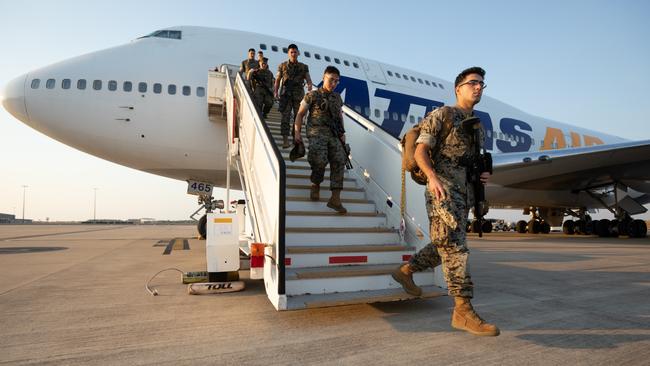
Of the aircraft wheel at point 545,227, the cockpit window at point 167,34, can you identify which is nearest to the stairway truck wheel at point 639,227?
the aircraft wheel at point 545,227

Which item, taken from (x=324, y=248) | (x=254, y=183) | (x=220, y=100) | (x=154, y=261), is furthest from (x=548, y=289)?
(x=220, y=100)

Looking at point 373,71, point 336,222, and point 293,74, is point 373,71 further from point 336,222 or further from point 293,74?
point 336,222

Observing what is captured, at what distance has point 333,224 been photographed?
4.29 meters

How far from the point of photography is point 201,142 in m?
8.85

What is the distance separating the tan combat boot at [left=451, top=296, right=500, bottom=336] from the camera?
2582mm

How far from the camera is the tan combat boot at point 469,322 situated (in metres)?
2.58

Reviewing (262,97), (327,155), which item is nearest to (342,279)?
(327,155)

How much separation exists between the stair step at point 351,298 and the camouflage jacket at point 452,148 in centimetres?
107

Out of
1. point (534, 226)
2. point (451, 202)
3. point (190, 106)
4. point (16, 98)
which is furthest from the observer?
point (534, 226)

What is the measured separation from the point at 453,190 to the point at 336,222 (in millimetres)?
1768

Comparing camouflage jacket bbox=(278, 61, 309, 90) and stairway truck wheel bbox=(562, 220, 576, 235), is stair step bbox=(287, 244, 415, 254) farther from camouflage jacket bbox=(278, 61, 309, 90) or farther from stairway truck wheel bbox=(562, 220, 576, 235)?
stairway truck wheel bbox=(562, 220, 576, 235)

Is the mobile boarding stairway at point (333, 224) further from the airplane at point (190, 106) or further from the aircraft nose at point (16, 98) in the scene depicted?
the aircraft nose at point (16, 98)

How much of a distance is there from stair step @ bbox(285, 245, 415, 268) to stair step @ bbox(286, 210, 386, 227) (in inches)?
15.9

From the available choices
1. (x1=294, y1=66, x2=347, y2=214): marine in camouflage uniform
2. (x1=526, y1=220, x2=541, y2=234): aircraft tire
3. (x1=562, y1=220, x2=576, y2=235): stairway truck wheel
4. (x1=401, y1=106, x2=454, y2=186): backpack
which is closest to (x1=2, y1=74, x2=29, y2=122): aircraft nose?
(x1=294, y1=66, x2=347, y2=214): marine in camouflage uniform
